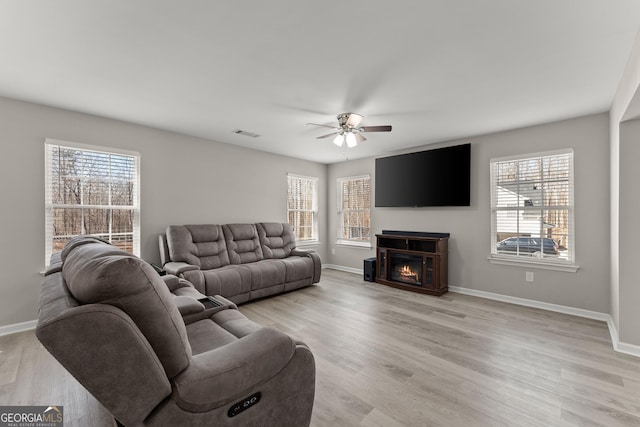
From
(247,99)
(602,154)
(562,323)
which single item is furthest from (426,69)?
(562,323)

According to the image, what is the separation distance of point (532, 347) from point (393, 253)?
261cm

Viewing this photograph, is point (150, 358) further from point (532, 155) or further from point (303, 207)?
point (303, 207)

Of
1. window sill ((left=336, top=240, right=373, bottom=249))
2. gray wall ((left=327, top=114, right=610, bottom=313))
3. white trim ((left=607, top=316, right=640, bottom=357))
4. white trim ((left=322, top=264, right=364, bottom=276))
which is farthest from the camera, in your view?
white trim ((left=322, top=264, right=364, bottom=276))

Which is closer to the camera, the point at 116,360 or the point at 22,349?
the point at 116,360

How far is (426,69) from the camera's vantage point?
2521 millimetres

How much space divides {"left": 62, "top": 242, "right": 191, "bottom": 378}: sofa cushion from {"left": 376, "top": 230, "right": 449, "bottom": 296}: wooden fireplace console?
13.8ft

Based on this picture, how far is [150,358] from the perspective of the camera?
106cm

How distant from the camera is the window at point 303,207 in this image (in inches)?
250

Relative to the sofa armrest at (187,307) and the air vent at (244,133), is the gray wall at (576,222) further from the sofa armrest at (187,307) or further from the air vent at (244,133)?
the sofa armrest at (187,307)

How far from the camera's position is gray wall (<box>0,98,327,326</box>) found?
3162 millimetres

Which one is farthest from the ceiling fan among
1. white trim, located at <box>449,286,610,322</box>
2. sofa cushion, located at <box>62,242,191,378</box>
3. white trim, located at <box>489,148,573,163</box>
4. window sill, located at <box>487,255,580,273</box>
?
white trim, located at <box>449,286,610,322</box>

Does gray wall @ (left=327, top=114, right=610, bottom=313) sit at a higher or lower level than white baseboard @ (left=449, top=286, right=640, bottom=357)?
higher

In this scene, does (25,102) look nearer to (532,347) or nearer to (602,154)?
(532,347)

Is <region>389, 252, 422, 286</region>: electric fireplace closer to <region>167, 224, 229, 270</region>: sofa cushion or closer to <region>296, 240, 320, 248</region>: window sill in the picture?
<region>296, 240, 320, 248</region>: window sill
